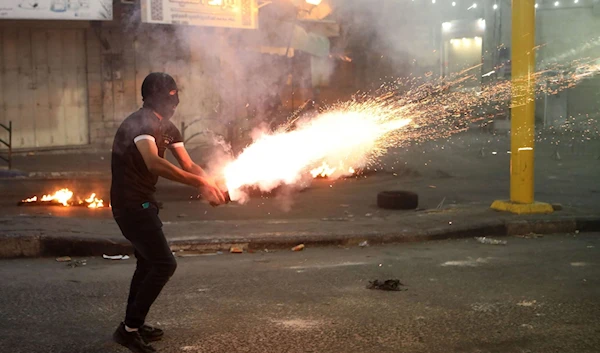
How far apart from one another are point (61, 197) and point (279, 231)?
4799 millimetres

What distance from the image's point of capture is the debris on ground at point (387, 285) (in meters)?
5.98

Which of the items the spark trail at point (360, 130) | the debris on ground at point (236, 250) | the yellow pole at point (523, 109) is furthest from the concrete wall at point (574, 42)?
the debris on ground at point (236, 250)

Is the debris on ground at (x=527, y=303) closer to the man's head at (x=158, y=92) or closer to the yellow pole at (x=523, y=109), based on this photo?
the man's head at (x=158, y=92)

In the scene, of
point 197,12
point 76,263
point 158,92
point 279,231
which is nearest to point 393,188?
point 197,12

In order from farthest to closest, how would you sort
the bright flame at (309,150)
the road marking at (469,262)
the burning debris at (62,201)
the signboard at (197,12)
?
1. the signboard at (197,12)
2. the burning debris at (62,201)
3. the road marking at (469,262)
4. the bright flame at (309,150)

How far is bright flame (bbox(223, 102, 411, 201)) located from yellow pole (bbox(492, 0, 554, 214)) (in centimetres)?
256

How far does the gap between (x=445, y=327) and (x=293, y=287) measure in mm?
1580

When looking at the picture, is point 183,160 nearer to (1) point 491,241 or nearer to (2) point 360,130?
(1) point 491,241

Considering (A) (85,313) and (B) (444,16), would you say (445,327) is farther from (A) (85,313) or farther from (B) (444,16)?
(B) (444,16)

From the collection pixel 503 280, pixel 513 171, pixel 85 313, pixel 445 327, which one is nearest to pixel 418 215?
pixel 513 171

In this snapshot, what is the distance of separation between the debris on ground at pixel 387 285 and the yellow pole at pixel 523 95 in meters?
4.25

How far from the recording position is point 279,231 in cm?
838

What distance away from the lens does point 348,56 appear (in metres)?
22.3

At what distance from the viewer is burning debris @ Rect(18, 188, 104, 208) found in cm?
1085
